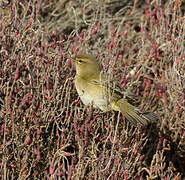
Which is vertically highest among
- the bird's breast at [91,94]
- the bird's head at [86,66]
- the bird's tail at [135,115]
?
the bird's head at [86,66]

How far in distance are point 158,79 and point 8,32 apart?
5.28ft

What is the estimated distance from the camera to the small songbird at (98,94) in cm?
336

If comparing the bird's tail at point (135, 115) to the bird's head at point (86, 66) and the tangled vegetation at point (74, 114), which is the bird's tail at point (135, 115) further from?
the bird's head at point (86, 66)

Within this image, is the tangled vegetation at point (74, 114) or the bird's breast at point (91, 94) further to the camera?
the bird's breast at point (91, 94)

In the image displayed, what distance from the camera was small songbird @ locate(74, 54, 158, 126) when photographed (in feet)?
11.0

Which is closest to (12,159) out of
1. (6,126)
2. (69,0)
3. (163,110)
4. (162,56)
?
(6,126)

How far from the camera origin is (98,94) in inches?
140

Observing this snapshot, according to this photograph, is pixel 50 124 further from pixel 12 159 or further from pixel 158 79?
pixel 158 79

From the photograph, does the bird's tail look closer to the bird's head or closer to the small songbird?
the small songbird

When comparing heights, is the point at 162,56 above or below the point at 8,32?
below

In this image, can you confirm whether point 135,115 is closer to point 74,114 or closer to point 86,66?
point 74,114

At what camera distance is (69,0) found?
5.68m

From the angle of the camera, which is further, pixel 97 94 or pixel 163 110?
pixel 163 110

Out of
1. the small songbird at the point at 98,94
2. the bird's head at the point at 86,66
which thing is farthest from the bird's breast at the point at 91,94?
the bird's head at the point at 86,66
